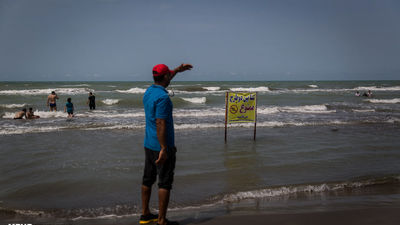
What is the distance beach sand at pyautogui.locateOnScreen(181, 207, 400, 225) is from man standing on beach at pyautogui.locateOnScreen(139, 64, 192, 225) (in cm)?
68

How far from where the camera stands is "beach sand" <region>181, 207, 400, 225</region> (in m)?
3.60

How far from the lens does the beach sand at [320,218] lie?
3600mm

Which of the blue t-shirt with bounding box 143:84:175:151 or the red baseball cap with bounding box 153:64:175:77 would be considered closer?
the blue t-shirt with bounding box 143:84:175:151

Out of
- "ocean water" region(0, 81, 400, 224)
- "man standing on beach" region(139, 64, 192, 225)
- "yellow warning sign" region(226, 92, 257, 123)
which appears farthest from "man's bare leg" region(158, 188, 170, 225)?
"yellow warning sign" region(226, 92, 257, 123)

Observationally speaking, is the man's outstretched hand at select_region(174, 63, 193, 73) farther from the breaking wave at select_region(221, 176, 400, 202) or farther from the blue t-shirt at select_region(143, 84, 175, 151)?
the breaking wave at select_region(221, 176, 400, 202)

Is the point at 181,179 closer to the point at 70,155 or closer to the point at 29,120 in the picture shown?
the point at 70,155

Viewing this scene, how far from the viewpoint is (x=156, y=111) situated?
10.2ft

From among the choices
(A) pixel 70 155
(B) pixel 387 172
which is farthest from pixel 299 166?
(A) pixel 70 155

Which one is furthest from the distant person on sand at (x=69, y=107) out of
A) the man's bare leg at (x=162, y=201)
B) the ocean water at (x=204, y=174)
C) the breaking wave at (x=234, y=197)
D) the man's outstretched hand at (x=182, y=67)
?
the man's bare leg at (x=162, y=201)

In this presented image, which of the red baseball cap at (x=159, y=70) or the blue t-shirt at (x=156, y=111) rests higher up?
the red baseball cap at (x=159, y=70)

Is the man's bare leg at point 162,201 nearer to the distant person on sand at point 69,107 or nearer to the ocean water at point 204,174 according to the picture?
the ocean water at point 204,174

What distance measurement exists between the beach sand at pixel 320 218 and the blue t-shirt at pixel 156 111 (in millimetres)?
1117

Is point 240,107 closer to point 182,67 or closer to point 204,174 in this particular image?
point 204,174

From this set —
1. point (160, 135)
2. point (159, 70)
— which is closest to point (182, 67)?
point (159, 70)
